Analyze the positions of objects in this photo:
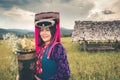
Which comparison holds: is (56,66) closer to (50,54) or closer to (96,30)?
(50,54)

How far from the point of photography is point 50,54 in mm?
3533

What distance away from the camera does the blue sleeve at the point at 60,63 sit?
3.40 metres

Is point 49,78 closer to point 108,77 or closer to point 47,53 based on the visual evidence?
point 47,53

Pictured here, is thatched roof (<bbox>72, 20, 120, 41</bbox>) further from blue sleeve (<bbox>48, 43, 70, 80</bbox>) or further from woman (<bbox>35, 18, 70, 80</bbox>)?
blue sleeve (<bbox>48, 43, 70, 80</bbox>)

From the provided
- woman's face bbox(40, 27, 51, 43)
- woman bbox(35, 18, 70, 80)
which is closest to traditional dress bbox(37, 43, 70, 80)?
woman bbox(35, 18, 70, 80)

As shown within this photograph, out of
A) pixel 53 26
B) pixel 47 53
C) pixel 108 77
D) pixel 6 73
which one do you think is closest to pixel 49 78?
pixel 47 53

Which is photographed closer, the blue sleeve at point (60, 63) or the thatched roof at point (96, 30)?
the blue sleeve at point (60, 63)

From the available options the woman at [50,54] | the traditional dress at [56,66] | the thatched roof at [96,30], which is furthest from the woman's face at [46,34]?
the thatched roof at [96,30]

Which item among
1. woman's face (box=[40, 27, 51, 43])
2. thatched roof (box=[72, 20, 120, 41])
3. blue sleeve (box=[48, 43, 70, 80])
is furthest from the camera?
thatched roof (box=[72, 20, 120, 41])

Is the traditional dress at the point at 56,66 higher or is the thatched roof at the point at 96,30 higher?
the thatched roof at the point at 96,30

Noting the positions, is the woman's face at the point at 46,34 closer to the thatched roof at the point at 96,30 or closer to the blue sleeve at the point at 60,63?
the blue sleeve at the point at 60,63

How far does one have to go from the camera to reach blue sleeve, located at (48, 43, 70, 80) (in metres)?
3.40

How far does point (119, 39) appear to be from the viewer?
50.2ft

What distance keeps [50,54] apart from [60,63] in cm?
20
